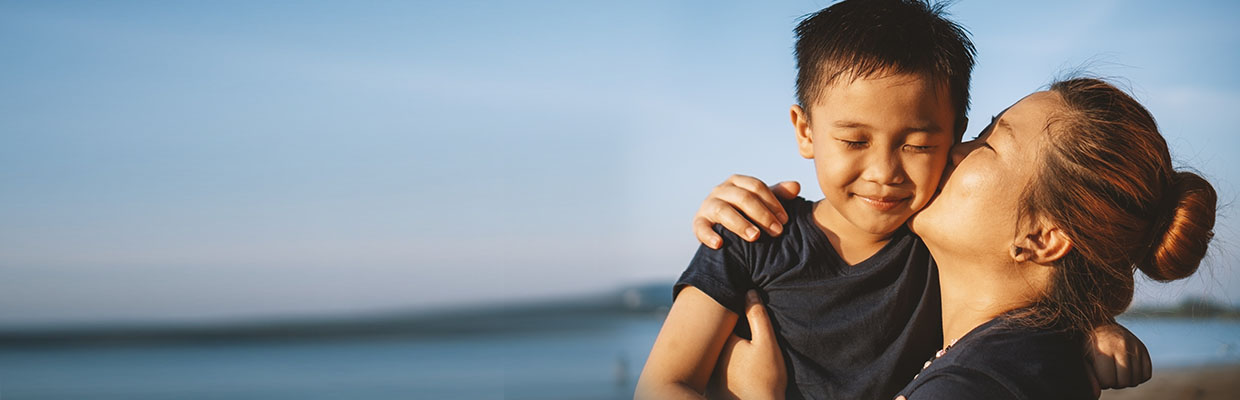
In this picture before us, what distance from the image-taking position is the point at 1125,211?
2.04 metres

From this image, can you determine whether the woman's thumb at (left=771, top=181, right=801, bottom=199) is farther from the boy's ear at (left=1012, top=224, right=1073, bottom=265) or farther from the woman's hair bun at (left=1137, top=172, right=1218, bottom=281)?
the woman's hair bun at (left=1137, top=172, right=1218, bottom=281)

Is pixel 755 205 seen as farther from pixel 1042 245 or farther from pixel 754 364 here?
pixel 1042 245

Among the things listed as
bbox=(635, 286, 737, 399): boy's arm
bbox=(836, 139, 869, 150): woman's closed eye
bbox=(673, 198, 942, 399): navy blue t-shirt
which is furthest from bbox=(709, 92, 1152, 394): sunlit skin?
bbox=(635, 286, 737, 399): boy's arm

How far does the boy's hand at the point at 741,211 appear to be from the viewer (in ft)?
7.82

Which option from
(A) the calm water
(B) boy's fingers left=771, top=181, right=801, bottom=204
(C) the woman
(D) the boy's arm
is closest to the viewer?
(C) the woman

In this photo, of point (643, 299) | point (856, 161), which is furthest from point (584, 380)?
point (643, 299)

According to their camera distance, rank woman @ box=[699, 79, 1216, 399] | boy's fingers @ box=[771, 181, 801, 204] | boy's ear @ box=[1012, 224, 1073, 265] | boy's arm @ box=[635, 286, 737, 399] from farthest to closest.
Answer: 1. boy's fingers @ box=[771, 181, 801, 204]
2. boy's arm @ box=[635, 286, 737, 399]
3. boy's ear @ box=[1012, 224, 1073, 265]
4. woman @ box=[699, 79, 1216, 399]

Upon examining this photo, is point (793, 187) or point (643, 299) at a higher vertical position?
point (793, 187)

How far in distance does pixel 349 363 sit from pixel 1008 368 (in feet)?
40.1

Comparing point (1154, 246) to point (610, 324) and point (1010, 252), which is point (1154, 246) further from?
point (610, 324)

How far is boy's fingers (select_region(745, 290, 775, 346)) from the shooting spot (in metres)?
2.36

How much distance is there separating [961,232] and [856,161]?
0.32 metres

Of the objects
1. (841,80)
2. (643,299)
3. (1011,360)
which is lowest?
(643,299)

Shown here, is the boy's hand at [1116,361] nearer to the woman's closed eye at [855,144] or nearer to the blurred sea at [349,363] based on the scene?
the woman's closed eye at [855,144]
